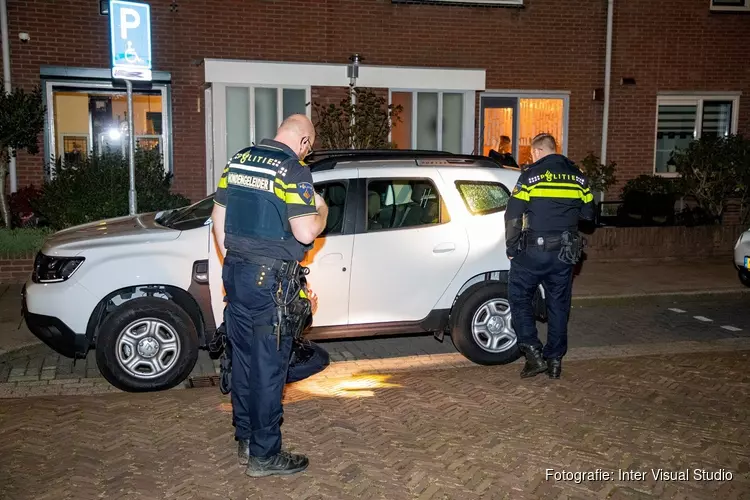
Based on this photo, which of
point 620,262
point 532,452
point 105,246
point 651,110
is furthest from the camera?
point 651,110

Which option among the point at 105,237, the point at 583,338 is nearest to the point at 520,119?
the point at 583,338

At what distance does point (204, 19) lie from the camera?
12.8 m

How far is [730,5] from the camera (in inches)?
606

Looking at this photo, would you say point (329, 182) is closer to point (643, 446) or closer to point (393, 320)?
point (393, 320)

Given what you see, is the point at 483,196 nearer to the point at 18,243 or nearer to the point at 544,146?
the point at 544,146

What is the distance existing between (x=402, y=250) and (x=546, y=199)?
130 cm

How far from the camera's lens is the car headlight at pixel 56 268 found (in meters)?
6.15

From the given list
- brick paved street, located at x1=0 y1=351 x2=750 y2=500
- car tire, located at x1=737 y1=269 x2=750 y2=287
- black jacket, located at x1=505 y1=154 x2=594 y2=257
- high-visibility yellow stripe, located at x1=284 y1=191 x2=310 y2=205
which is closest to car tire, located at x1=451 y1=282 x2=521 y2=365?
brick paved street, located at x1=0 y1=351 x2=750 y2=500

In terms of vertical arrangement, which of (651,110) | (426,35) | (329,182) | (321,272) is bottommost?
(321,272)

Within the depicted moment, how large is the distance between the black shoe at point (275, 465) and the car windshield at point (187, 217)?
8.03 ft

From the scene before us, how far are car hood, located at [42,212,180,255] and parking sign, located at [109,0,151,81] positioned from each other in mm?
2444

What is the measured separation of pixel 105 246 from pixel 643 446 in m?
4.35

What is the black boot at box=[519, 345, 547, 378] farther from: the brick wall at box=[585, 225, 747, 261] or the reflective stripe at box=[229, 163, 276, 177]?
the brick wall at box=[585, 225, 747, 261]

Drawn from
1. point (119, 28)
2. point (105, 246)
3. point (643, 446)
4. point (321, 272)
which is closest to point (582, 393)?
point (643, 446)
